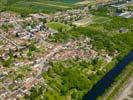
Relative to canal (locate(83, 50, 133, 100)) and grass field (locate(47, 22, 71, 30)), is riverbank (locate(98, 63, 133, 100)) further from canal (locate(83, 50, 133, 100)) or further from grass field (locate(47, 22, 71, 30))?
grass field (locate(47, 22, 71, 30))

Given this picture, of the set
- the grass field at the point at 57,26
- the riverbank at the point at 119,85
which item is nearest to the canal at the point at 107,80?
the riverbank at the point at 119,85

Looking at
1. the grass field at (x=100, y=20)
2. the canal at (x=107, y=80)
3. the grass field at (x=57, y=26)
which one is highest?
the grass field at (x=100, y=20)

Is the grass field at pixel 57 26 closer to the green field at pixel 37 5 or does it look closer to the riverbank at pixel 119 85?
the green field at pixel 37 5

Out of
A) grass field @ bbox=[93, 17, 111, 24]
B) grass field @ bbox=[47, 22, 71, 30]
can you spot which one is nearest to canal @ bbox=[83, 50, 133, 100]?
grass field @ bbox=[47, 22, 71, 30]

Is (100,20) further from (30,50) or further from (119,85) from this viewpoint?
(119,85)

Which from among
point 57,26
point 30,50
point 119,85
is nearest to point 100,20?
point 57,26

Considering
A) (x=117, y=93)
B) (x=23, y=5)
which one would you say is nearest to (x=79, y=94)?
(x=117, y=93)

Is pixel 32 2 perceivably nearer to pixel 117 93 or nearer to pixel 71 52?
pixel 71 52

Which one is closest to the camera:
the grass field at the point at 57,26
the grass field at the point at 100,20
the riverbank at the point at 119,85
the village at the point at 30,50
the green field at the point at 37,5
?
the riverbank at the point at 119,85
